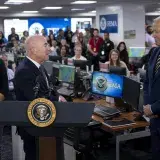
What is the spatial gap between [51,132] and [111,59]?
4.88 metres

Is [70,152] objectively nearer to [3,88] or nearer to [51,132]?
[3,88]

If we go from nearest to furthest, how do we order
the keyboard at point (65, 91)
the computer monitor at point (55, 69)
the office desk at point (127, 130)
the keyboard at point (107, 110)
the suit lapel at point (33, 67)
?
the suit lapel at point (33, 67) < the office desk at point (127, 130) < the keyboard at point (107, 110) < the keyboard at point (65, 91) < the computer monitor at point (55, 69)

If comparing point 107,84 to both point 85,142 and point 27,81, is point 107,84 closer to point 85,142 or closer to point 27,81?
point 85,142

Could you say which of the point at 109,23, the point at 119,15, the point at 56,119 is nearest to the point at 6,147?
the point at 56,119

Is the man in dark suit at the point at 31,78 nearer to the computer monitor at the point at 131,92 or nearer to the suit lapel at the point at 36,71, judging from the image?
the suit lapel at the point at 36,71

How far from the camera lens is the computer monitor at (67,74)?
5602 mm

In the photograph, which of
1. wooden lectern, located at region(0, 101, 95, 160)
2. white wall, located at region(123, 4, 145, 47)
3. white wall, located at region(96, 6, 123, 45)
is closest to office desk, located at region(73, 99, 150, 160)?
wooden lectern, located at region(0, 101, 95, 160)

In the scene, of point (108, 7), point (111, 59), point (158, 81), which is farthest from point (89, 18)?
point (158, 81)

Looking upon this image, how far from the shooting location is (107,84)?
457 centimetres

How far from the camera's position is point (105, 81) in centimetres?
461

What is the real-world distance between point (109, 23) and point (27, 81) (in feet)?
37.8

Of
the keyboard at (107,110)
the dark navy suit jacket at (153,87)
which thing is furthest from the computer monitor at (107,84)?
the dark navy suit jacket at (153,87)

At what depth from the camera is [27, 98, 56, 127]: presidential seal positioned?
66.6 inches

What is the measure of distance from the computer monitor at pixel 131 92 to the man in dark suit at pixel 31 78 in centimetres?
120
